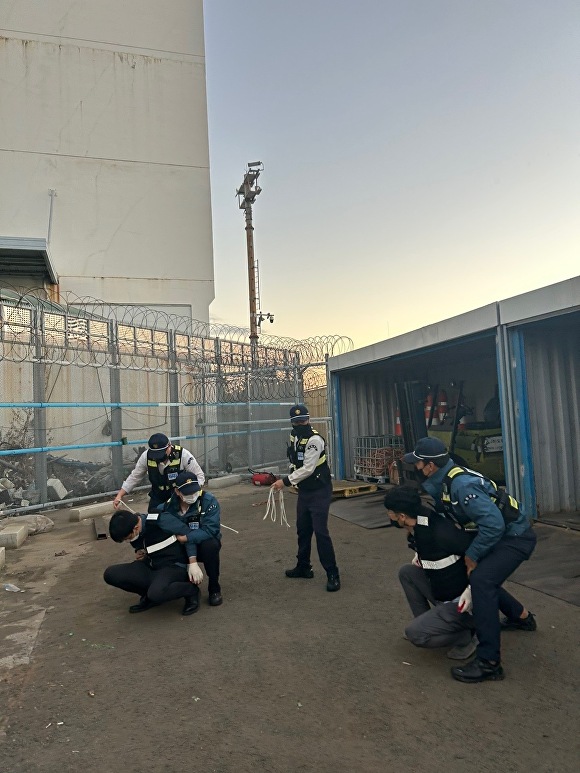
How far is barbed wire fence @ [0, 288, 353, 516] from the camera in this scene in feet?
31.1

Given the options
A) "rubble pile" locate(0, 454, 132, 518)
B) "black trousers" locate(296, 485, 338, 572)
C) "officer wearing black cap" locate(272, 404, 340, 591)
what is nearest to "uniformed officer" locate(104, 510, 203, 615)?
"officer wearing black cap" locate(272, 404, 340, 591)

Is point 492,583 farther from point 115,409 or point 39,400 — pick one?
point 115,409

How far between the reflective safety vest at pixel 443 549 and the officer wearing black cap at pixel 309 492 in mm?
1535

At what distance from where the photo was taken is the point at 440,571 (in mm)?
3549

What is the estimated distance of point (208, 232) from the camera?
2205 cm

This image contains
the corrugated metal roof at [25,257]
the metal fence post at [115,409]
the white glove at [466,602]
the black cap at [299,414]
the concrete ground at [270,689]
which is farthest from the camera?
the corrugated metal roof at [25,257]

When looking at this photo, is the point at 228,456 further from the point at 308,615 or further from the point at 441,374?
the point at 308,615

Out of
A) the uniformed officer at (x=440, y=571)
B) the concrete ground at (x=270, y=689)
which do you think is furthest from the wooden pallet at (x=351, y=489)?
the uniformed officer at (x=440, y=571)

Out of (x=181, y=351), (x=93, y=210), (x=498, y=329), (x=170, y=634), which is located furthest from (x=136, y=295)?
(x=170, y=634)

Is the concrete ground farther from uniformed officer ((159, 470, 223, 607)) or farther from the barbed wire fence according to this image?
the barbed wire fence

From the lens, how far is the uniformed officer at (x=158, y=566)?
14.7ft

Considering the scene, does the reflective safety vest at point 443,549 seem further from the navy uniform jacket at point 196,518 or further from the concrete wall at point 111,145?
the concrete wall at point 111,145

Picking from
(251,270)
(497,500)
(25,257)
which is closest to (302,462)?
(497,500)

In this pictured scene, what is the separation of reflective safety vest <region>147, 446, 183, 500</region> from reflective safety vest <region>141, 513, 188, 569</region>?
0.85 metres
